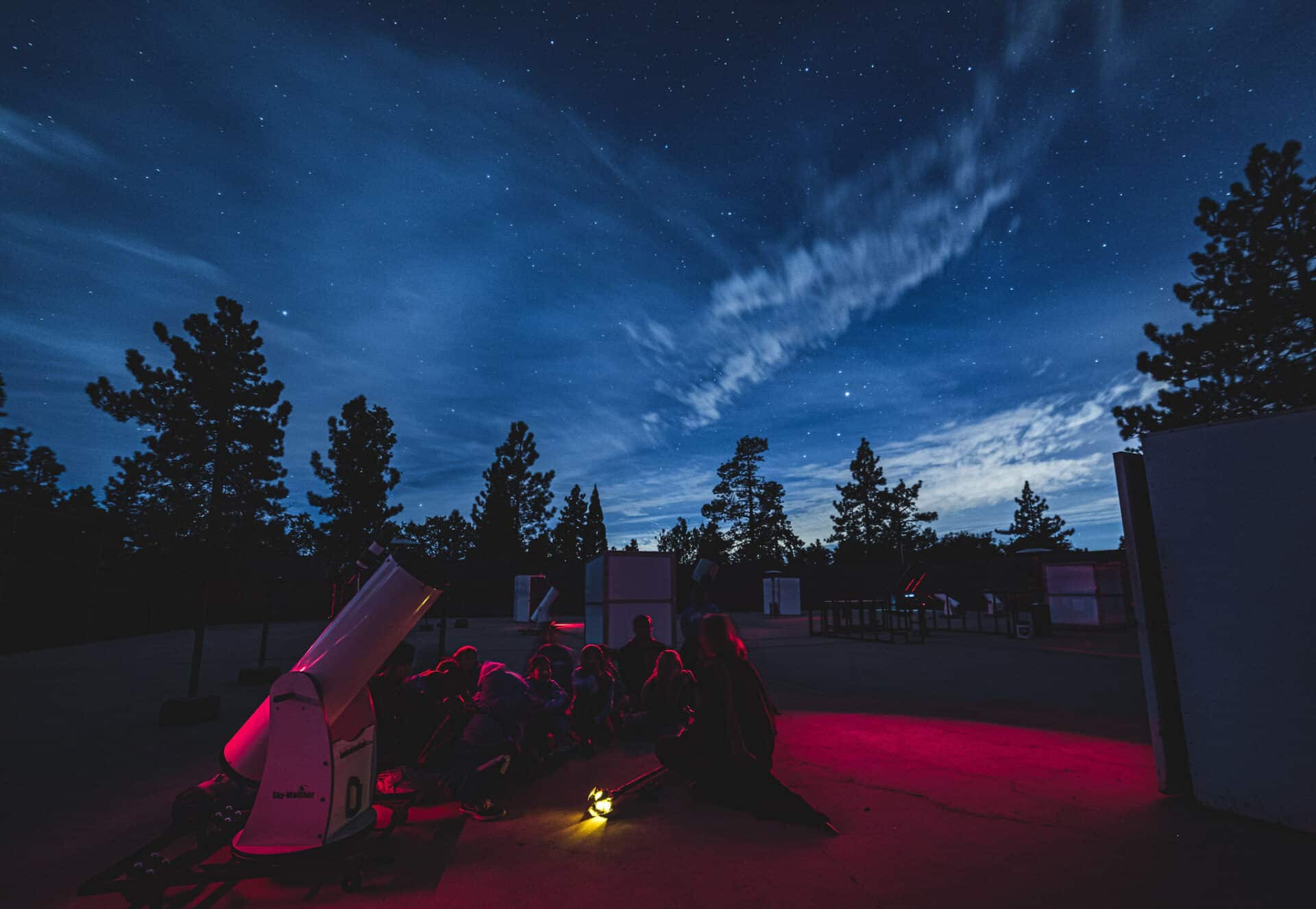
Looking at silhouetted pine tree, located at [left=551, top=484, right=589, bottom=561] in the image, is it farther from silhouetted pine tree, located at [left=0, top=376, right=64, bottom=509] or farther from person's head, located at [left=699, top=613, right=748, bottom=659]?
person's head, located at [left=699, top=613, right=748, bottom=659]

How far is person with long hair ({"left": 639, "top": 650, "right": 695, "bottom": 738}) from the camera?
646 centimetres

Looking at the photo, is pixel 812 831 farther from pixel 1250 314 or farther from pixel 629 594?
pixel 1250 314

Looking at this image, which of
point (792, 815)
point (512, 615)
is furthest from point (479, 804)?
point (512, 615)

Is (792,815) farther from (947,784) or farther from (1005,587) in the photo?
(1005,587)

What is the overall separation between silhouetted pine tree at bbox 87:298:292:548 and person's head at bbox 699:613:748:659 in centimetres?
3257

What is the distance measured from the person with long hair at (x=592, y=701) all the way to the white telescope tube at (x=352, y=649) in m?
3.32

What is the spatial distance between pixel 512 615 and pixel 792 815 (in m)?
34.2

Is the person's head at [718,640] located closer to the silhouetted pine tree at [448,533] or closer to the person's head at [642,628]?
the person's head at [642,628]

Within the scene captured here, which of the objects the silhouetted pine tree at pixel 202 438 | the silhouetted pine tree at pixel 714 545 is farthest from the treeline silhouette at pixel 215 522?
the silhouetted pine tree at pixel 714 545

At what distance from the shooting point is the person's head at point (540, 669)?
6180 mm

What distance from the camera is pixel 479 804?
15.7 feet

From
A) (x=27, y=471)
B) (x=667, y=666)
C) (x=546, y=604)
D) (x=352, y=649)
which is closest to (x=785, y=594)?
(x=546, y=604)

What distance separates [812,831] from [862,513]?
204 ft

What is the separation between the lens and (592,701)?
6992mm
